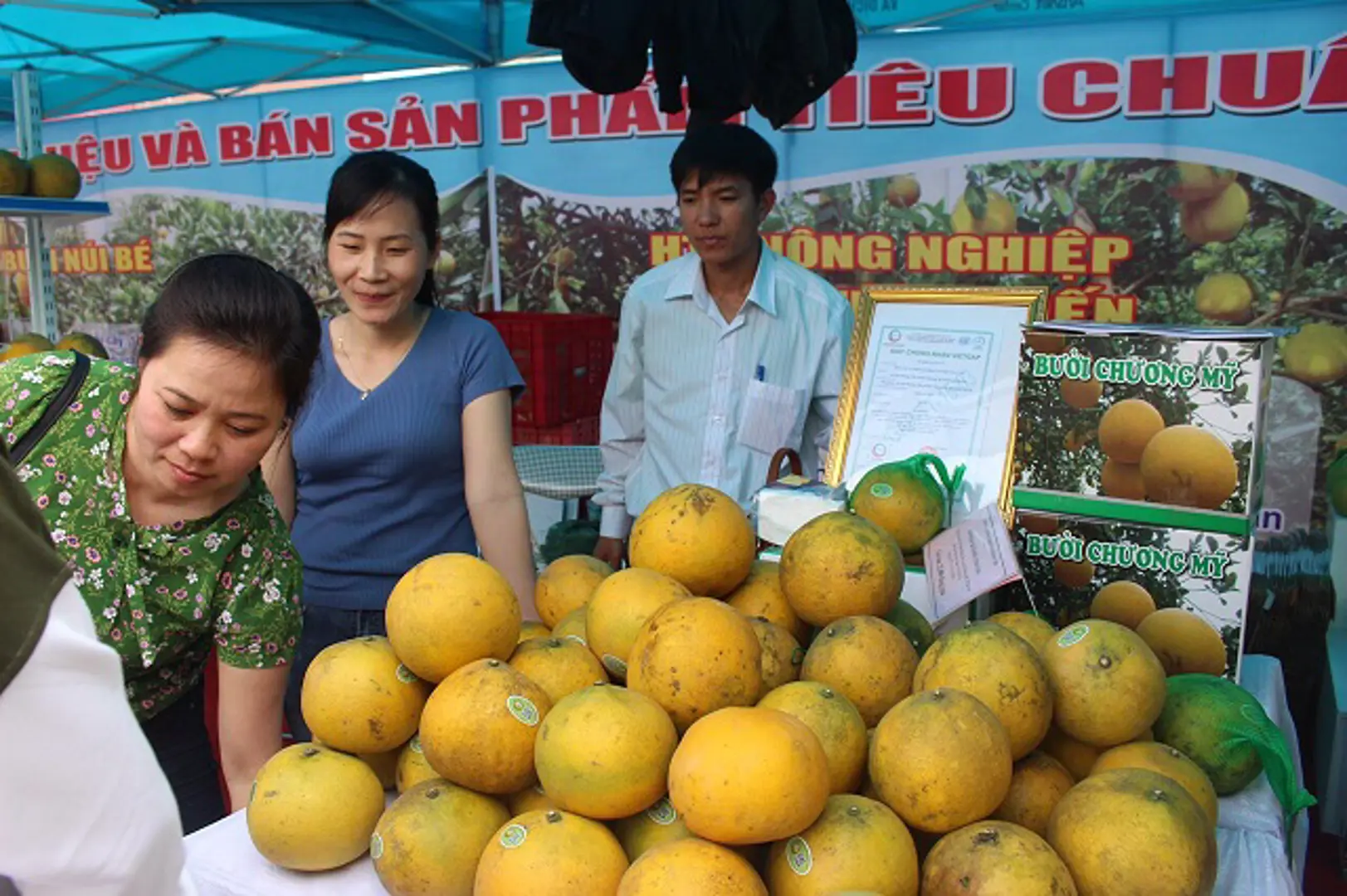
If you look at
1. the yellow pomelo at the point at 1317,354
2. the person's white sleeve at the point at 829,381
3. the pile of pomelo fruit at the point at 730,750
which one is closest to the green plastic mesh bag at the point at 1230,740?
the pile of pomelo fruit at the point at 730,750

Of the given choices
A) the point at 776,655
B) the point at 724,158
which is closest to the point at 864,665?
the point at 776,655

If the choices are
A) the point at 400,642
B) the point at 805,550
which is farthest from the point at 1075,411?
the point at 400,642

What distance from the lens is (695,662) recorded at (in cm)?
130

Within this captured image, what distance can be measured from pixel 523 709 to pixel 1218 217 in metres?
4.04

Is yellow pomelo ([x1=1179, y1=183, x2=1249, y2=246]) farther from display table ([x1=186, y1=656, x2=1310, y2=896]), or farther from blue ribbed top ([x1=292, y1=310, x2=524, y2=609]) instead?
display table ([x1=186, y1=656, x2=1310, y2=896])

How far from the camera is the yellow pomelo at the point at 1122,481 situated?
1799mm

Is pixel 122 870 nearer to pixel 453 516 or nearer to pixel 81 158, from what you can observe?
pixel 453 516

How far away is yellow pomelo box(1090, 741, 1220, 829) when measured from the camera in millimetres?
1342

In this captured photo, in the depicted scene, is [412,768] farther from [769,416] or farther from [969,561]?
[769,416]

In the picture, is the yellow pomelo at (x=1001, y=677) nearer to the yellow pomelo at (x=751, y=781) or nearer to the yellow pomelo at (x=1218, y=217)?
the yellow pomelo at (x=751, y=781)

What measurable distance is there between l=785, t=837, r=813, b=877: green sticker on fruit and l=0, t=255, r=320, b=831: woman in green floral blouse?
37.9 inches

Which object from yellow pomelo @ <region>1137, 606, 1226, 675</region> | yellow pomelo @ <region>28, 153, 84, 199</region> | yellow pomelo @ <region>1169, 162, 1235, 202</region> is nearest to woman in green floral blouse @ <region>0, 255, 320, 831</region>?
yellow pomelo @ <region>1137, 606, 1226, 675</region>

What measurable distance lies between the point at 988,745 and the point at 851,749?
165 mm

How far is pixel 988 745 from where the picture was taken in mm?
1211
